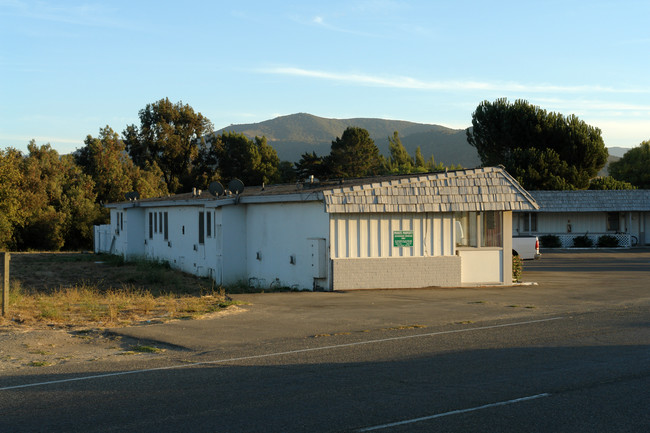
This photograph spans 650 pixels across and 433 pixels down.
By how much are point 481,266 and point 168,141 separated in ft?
190

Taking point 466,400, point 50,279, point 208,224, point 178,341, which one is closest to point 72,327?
point 178,341

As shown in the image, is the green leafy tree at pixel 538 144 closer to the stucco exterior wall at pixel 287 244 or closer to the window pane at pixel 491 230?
the window pane at pixel 491 230

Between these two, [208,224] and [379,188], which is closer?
[379,188]

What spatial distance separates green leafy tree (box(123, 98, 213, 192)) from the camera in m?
73.5

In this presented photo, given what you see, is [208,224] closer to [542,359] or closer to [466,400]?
[542,359]

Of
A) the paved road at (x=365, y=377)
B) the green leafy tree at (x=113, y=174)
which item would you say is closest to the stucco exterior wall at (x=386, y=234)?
the paved road at (x=365, y=377)

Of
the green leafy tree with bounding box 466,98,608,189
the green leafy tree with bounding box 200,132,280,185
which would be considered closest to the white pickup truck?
the green leafy tree with bounding box 466,98,608,189

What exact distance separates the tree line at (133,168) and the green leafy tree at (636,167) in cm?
2329

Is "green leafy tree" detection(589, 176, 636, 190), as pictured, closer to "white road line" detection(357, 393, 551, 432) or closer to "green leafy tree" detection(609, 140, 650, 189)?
"green leafy tree" detection(609, 140, 650, 189)

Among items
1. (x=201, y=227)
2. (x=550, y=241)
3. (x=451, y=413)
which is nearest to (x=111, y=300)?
(x=201, y=227)

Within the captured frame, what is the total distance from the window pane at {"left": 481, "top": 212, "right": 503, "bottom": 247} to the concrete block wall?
52.4 inches

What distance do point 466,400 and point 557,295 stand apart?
38.0 ft

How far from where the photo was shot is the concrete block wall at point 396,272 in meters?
18.3

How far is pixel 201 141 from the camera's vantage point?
7675cm
